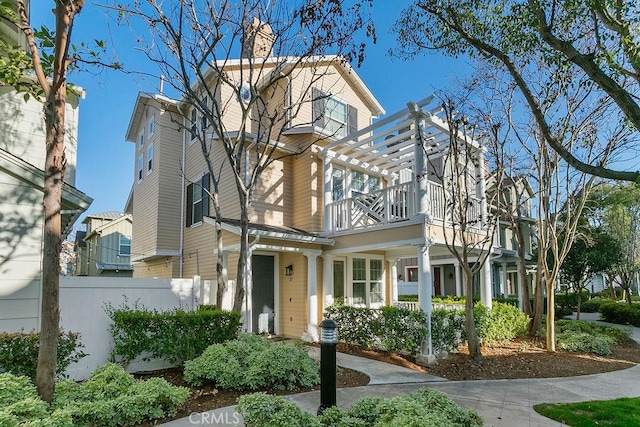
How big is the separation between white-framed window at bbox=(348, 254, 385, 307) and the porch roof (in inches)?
120

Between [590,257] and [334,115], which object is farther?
[590,257]

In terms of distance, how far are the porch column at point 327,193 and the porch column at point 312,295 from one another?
0.89 meters

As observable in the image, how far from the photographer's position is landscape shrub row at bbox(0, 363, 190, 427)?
3.72 m

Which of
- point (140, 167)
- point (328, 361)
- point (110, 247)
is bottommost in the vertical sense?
point (328, 361)

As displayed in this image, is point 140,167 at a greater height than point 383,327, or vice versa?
point 140,167

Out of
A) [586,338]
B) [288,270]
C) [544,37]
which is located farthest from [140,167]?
[586,338]

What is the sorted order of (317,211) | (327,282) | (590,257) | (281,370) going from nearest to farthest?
(281,370) < (327,282) < (317,211) < (590,257)

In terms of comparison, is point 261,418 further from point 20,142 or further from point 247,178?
point 247,178

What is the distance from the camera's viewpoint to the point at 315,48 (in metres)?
9.23

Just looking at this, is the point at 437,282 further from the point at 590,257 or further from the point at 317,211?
the point at 317,211

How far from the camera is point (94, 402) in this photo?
4293mm

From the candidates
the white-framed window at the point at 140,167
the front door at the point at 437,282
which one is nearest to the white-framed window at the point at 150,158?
the white-framed window at the point at 140,167

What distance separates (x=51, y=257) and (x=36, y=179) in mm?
2320

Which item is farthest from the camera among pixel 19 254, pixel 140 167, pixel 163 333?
pixel 140 167
